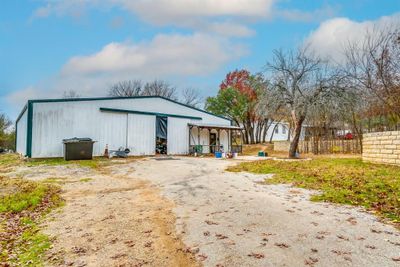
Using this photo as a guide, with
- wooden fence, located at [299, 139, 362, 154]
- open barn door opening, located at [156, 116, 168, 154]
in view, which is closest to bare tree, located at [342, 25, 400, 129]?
wooden fence, located at [299, 139, 362, 154]

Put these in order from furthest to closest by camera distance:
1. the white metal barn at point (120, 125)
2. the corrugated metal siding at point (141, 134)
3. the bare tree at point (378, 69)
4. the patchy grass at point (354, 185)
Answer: the corrugated metal siding at point (141, 134) < the white metal barn at point (120, 125) < the bare tree at point (378, 69) < the patchy grass at point (354, 185)

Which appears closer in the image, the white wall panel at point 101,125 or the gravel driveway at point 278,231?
the gravel driveway at point 278,231

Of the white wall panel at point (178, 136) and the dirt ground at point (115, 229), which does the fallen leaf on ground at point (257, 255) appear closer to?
the dirt ground at point (115, 229)

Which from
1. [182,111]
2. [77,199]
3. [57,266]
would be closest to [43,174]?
[77,199]

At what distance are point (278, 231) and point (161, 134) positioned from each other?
697 inches

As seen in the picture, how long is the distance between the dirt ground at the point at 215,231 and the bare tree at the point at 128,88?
39.6 meters

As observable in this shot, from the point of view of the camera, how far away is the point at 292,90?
1738 cm

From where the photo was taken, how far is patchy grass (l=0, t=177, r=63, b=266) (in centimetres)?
414

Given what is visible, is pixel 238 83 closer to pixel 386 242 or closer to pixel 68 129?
pixel 68 129

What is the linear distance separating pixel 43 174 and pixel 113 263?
936 cm

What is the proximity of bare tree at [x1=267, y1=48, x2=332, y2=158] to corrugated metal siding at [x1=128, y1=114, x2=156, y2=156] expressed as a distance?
8.83 meters

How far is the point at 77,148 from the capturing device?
16375 mm

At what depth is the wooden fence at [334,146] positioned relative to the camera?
67.7 ft

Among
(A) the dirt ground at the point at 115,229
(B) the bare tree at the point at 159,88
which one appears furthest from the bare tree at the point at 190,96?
Answer: (A) the dirt ground at the point at 115,229
